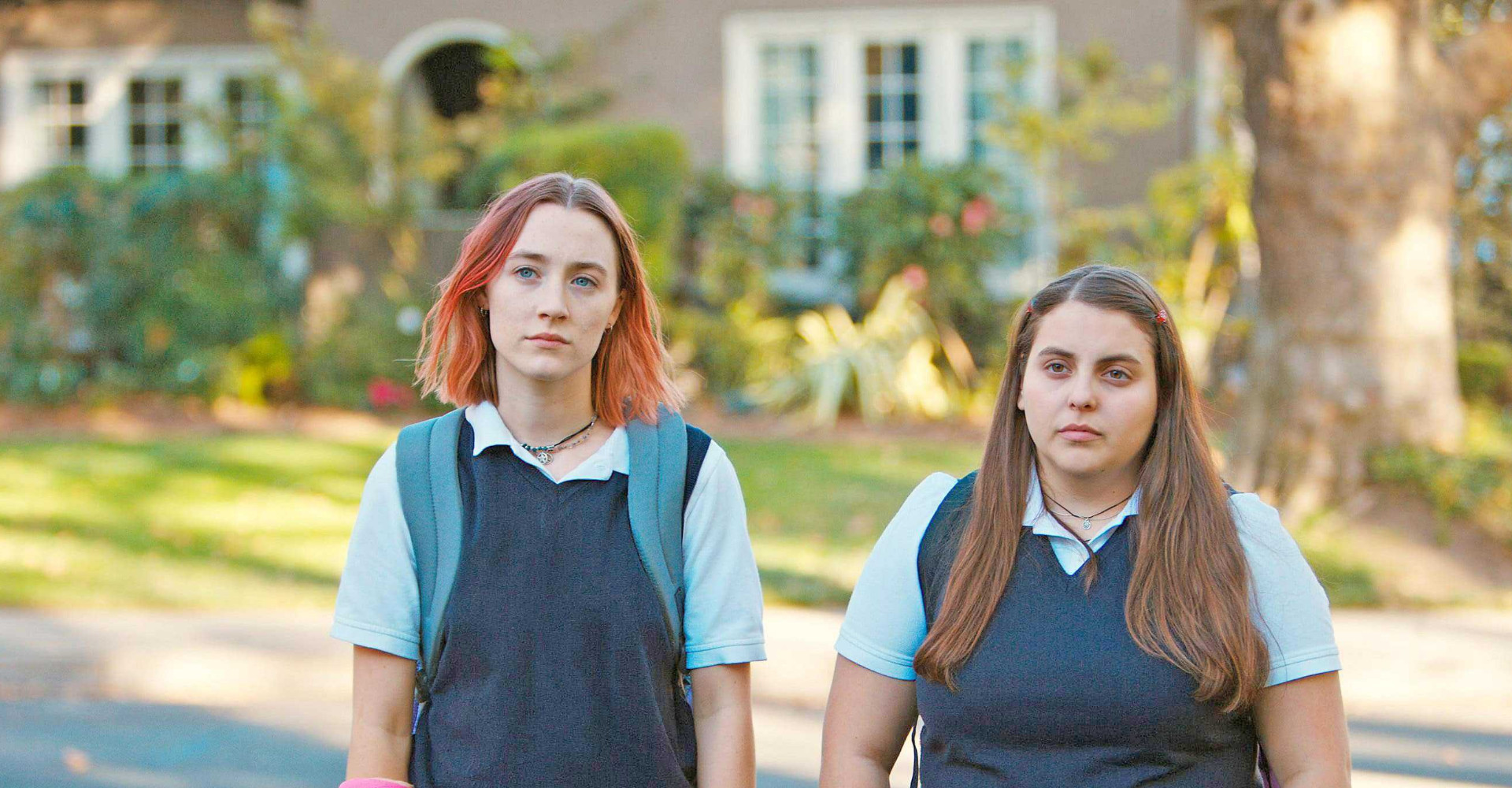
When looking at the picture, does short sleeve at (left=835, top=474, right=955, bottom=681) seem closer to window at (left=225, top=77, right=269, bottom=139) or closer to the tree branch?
the tree branch

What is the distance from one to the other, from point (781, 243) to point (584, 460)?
10300 millimetres

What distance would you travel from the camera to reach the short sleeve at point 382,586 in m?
2.30

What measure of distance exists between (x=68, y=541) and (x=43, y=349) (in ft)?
17.4

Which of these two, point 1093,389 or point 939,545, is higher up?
point 1093,389

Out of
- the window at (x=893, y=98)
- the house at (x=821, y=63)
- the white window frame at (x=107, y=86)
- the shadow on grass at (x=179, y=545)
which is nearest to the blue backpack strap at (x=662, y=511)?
the shadow on grass at (x=179, y=545)

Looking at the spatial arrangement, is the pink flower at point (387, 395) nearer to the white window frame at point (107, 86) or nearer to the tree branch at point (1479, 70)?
the white window frame at point (107, 86)

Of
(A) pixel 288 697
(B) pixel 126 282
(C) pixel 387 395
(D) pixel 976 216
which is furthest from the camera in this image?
(B) pixel 126 282

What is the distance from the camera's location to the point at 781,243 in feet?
41.4

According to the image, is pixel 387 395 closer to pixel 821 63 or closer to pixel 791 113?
pixel 791 113

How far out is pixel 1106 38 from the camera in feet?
42.2

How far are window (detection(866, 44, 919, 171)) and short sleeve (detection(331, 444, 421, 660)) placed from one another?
11.4 metres

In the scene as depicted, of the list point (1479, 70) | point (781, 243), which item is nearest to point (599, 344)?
point (1479, 70)

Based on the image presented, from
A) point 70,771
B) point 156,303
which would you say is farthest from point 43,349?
point 70,771

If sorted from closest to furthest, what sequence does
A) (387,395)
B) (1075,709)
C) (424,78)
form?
1. (1075,709)
2. (387,395)
3. (424,78)
